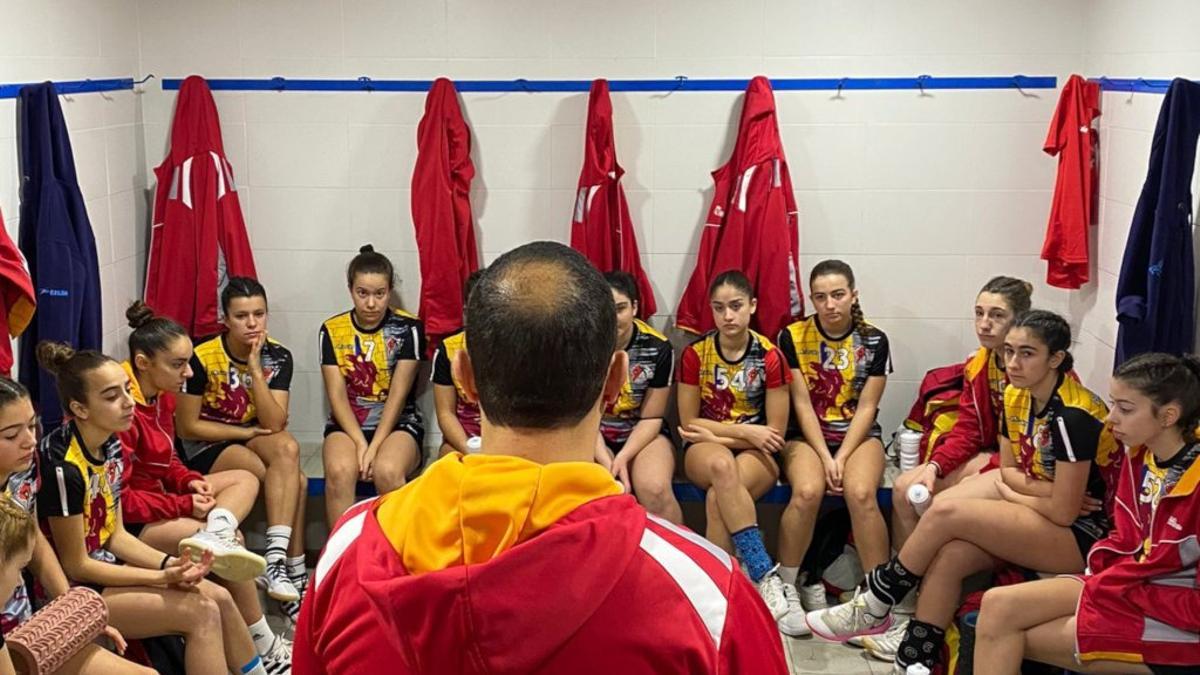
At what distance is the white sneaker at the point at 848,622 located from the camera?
389cm

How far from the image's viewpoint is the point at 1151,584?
3.10 meters

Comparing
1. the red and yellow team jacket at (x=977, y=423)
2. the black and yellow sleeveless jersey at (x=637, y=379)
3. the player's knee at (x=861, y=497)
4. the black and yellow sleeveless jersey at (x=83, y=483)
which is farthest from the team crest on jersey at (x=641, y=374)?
the black and yellow sleeveless jersey at (x=83, y=483)

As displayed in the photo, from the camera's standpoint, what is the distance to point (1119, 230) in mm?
4305

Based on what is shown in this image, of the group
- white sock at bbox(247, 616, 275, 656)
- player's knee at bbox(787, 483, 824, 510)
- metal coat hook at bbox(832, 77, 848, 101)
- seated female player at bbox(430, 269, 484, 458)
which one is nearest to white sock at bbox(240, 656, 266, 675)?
white sock at bbox(247, 616, 275, 656)

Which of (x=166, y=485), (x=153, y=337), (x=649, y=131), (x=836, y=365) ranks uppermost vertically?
(x=649, y=131)

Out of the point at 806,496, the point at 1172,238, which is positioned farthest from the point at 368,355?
the point at 1172,238

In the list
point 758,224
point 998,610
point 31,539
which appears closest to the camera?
point 31,539

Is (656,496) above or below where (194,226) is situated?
below

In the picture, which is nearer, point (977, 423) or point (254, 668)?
point (254, 668)

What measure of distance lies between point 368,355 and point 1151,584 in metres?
2.82

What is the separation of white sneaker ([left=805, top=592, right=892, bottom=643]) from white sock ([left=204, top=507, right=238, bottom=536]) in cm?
184

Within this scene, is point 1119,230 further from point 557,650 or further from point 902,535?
point 557,650

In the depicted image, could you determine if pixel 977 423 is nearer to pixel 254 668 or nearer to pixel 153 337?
pixel 254 668

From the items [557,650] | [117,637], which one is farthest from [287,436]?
[557,650]
